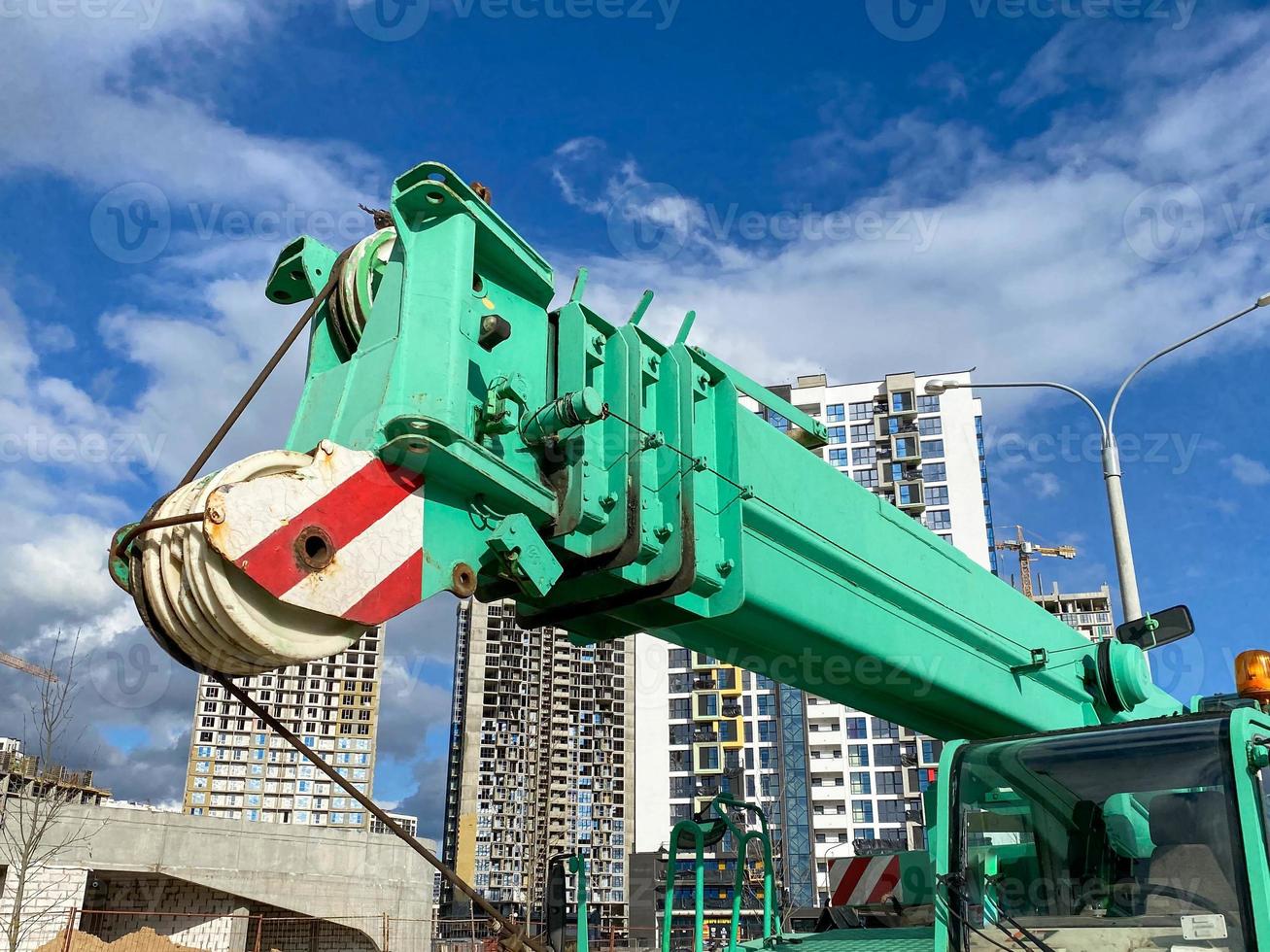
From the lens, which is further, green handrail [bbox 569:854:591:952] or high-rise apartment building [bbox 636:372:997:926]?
high-rise apartment building [bbox 636:372:997:926]

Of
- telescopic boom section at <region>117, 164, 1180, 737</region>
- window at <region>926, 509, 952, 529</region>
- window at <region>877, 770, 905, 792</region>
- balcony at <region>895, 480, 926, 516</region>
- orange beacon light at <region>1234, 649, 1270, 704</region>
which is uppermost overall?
balcony at <region>895, 480, 926, 516</region>

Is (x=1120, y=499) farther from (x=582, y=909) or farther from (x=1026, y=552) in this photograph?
(x=1026, y=552)

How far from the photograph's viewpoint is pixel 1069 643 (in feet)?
18.7

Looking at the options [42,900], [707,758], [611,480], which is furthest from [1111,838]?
[707,758]

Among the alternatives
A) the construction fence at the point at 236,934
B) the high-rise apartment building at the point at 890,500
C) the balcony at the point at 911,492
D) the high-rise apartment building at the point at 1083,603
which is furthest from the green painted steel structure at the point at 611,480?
the high-rise apartment building at the point at 1083,603

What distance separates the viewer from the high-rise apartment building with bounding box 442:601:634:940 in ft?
269

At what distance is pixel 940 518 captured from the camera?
68.2 m

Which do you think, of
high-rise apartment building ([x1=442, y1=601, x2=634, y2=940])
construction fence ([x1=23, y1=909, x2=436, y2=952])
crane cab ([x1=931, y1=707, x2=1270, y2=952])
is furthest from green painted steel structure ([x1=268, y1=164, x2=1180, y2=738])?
high-rise apartment building ([x1=442, y1=601, x2=634, y2=940])

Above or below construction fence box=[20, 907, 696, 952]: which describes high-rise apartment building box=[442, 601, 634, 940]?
A: above

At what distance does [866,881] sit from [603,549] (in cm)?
439

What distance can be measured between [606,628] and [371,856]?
28.9m

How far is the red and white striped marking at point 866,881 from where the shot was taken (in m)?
6.64

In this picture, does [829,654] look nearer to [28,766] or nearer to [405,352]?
[405,352]

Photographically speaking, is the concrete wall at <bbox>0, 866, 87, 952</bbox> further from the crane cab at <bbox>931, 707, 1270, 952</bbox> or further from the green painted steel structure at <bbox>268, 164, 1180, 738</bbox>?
the crane cab at <bbox>931, 707, 1270, 952</bbox>
